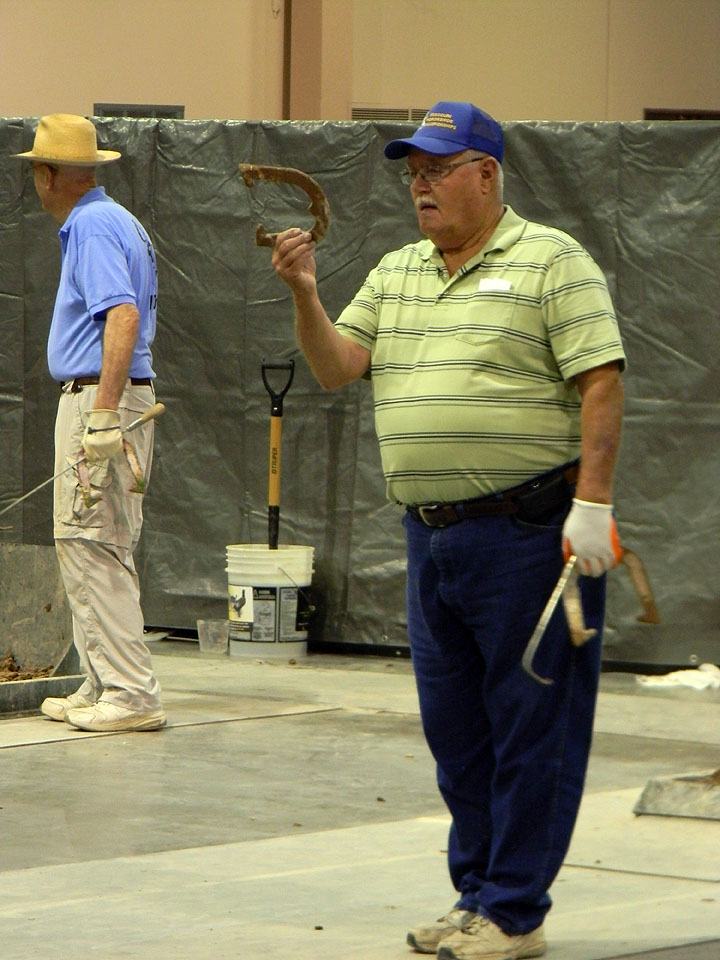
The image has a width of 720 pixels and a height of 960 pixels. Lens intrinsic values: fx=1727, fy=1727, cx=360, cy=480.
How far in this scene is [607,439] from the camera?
3766 mm

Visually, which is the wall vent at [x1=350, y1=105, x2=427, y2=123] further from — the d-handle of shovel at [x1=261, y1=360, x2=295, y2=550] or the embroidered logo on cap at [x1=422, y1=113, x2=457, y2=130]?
the embroidered logo on cap at [x1=422, y1=113, x2=457, y2=130]

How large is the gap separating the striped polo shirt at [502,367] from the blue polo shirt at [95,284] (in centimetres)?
275

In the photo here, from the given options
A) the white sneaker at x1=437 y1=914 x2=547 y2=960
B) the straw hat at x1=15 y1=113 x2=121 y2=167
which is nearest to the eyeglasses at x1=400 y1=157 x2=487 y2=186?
the white sneaker at x1=437 y1=914 x2=547 y2=960

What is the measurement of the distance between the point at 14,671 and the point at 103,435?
5.78 ft

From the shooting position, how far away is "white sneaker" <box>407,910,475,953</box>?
3.97 m

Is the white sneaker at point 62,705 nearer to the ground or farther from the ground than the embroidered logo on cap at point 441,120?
nearer to the ground

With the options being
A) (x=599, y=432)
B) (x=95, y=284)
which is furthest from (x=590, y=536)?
(x=95, y=284)

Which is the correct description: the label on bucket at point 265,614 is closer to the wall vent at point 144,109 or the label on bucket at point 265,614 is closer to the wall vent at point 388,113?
the wall vent at point 144,109

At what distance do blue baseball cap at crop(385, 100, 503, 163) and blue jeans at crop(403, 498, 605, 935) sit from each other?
2.82ft

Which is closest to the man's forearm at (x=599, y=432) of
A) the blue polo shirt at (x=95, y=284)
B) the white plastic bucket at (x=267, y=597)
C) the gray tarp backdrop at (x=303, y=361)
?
the blue polo shirt at (x=95, y=284)

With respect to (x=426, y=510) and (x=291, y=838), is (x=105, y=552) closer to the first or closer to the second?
(x=291, y=838)

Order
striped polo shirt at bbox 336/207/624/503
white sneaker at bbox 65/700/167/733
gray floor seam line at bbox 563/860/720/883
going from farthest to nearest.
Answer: white sneaker at bbox 65/700/167/733, gray floor seam line at bbox 563/860/720/883, striped polo shirt at bbox 336/207/624/503

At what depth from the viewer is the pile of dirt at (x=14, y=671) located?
7.54 metres

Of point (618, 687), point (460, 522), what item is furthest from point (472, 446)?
point (618, 687)
